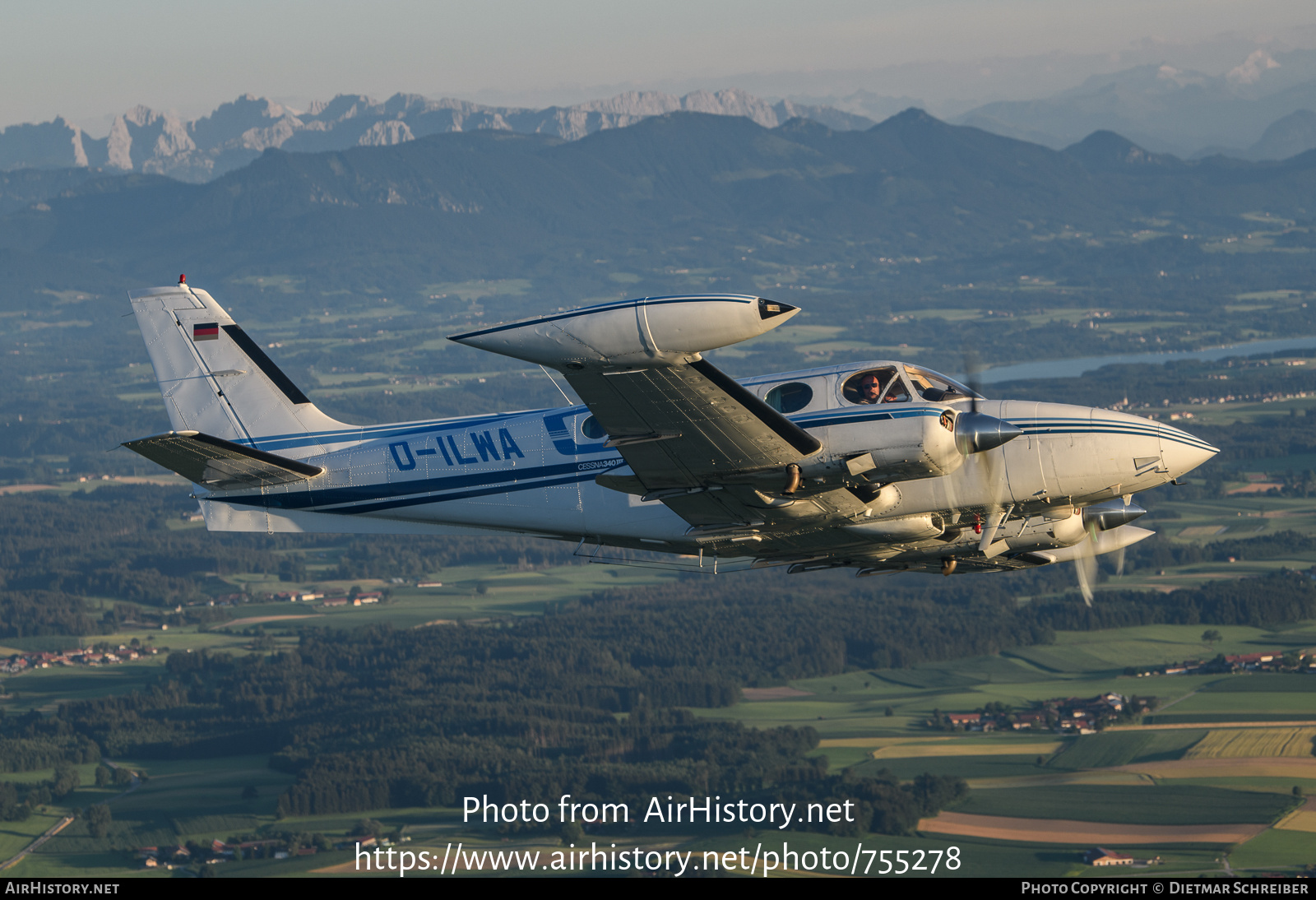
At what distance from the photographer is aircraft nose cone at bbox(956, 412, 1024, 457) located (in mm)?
33906

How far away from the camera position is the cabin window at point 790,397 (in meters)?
35.3

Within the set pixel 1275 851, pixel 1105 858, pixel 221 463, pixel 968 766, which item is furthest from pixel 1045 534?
pixel 968 766

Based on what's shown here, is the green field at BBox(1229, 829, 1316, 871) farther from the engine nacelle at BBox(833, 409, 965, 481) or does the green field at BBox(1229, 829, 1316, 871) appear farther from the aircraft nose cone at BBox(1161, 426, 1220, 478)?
the engine nacelle at BBox(833, 409, 965, 481)

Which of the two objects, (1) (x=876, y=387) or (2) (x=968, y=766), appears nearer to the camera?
(1) (x=876, y=387)

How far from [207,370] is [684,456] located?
21.3m

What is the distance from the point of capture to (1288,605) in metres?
180

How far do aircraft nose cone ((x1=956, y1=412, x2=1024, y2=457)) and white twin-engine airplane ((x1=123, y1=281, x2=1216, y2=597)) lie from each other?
0.05m

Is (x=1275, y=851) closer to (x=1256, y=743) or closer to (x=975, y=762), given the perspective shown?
(x=1256, y=743)

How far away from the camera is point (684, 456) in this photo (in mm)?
32406

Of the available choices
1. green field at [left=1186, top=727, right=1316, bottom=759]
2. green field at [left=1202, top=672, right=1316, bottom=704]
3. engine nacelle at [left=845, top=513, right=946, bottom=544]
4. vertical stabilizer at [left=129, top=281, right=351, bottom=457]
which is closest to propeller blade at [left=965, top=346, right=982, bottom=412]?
engine nacelle at [left=845, top=513, right=946, bottom=544]

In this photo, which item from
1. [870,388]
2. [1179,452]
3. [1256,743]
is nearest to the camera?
[870,388]

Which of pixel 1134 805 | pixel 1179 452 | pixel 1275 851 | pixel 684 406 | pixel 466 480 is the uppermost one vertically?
pixel 684 406

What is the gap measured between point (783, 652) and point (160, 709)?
297 ft

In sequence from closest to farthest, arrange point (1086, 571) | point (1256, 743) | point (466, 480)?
point (466, 480), point (1086, 571), point (1256, 743)
